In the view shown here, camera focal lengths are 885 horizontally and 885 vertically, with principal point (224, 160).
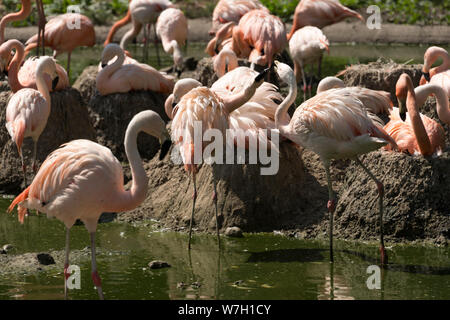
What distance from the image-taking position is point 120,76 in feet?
28.8

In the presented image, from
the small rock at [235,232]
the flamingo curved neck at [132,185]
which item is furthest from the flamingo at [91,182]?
the small rock at [235,232]

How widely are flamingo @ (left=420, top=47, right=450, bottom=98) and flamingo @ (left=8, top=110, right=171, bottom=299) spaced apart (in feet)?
10.7

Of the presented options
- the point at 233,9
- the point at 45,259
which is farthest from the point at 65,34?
the point at 45,259

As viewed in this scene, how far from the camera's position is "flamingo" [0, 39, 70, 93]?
8.42m

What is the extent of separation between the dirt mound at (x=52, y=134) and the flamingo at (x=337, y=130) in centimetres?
296

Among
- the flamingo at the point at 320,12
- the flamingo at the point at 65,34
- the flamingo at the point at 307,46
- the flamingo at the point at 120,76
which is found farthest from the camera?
the flamingo at the point at 320,12

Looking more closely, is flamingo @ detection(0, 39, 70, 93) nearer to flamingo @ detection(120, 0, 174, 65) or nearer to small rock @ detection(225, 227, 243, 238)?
small rock @ detection(225, 227, 243, 238)

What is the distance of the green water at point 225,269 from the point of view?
18.4 feet

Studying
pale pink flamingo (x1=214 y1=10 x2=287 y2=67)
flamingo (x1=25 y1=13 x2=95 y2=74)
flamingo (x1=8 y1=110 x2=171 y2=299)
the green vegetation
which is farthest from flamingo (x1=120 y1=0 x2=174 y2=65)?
flamingo (x1=8 y1=110 x2=171 y2=299)

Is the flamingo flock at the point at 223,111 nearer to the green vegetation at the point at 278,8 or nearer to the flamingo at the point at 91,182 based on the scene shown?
the flamingo at the point at 91,182

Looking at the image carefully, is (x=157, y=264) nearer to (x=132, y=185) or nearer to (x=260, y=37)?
(x=132, y=185)

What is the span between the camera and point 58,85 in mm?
8617

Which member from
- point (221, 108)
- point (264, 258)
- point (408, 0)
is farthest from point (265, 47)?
point (408, 0)

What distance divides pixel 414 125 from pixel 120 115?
11.0 ft
